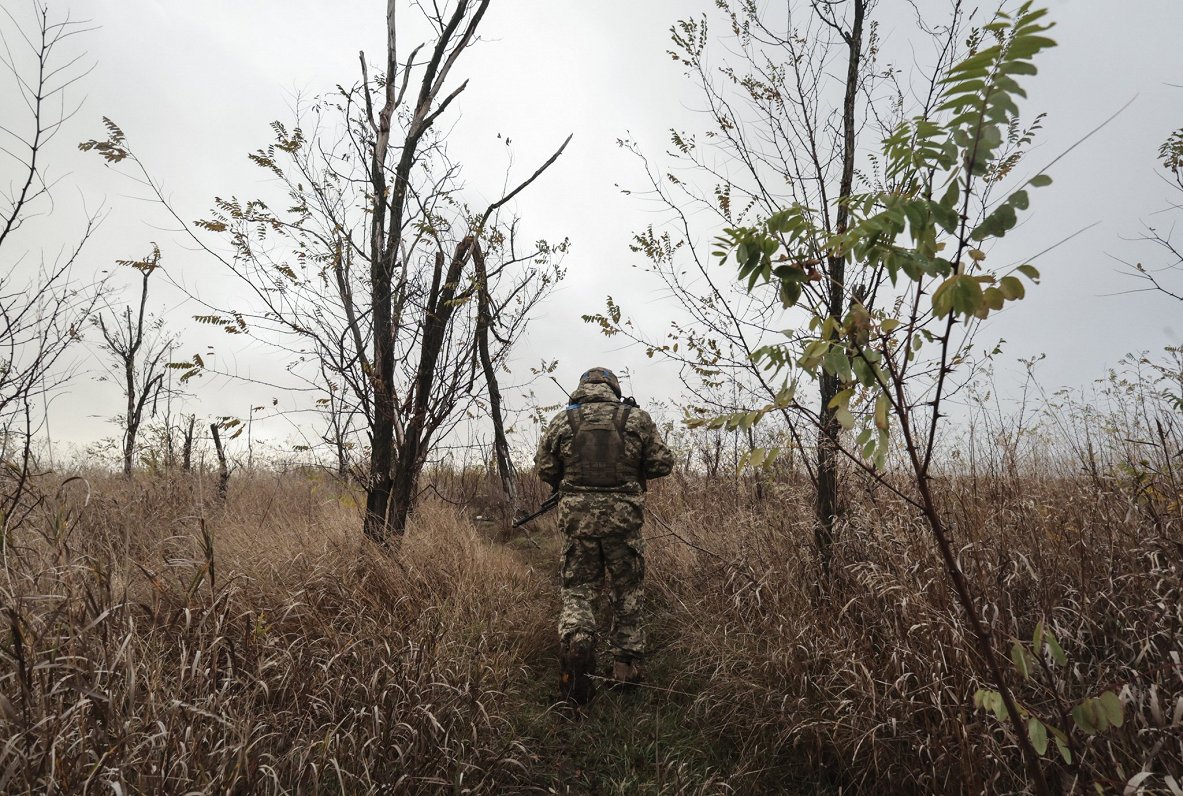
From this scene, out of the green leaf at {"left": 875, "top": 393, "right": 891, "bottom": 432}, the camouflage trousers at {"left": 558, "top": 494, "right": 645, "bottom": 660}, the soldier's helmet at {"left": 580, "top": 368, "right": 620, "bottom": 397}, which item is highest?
the soldier's helmet at {"left": 580, "top": 368, "right": 620, "bottom": 397}

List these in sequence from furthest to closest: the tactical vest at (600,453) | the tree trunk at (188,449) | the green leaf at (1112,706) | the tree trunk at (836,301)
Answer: the tree trunk at (188,449) < the tactical vest at (600,453) < the tree trunk at (836,301) < the green leaf at (1112,706)

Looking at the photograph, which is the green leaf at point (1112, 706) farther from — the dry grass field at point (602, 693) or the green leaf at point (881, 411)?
the green leaf at point (881, 411)

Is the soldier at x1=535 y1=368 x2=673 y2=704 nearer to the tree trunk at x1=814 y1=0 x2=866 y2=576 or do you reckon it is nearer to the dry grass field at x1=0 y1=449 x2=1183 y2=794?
the dry grass field at x1=0 y1=449 x2=1183 y2=794

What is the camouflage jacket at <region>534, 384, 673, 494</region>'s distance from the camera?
15.6ft

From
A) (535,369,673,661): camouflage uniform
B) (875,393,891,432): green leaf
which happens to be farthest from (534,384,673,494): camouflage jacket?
(875,393,891,432): green leaf

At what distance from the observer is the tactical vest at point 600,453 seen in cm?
467

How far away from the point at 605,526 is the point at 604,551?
225 millimetres

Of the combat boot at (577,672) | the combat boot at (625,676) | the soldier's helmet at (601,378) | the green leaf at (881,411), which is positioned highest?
the soldier's helmet at (601,378)

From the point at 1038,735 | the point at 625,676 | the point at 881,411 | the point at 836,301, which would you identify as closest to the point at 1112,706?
the point at 1038,735

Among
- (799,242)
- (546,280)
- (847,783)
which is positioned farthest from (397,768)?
(546,280)

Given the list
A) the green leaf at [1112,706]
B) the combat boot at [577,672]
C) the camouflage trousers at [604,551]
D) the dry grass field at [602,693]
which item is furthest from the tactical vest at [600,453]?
the green leaf at [1112,706]

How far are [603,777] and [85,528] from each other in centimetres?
486

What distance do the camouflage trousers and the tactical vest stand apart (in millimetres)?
150

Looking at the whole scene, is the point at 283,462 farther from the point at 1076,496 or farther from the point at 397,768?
the point at 1076,496
